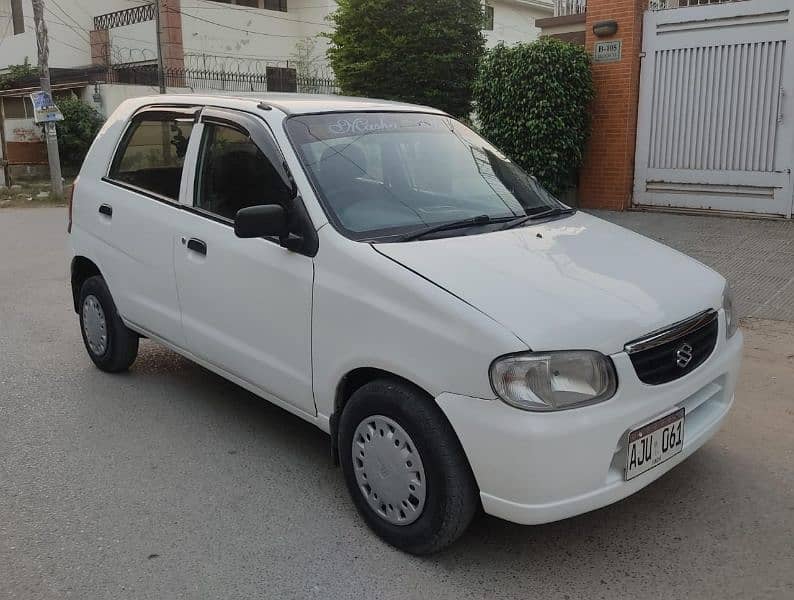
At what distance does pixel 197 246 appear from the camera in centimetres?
413

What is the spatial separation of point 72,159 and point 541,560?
74.4 feet

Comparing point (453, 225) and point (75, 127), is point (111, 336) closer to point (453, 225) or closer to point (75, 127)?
point (453, 225)

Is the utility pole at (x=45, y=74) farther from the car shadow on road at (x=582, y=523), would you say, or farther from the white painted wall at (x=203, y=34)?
the car shadow on road at (x=582, y=523)

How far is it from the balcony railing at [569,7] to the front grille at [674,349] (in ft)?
36.1

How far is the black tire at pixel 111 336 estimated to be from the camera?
5.11 meters

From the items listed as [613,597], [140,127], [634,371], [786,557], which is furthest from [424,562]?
[140,127]

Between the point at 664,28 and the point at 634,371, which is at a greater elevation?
the point at 664,28

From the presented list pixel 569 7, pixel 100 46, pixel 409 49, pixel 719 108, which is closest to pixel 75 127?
pixel 100 46

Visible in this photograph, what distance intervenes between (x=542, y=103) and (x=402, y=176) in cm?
686

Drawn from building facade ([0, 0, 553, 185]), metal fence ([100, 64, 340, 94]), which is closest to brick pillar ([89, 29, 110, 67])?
building facade ([0, 0, 553, 185])

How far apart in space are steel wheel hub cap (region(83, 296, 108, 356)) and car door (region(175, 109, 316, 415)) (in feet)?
3.91

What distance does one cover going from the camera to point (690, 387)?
3.12 m

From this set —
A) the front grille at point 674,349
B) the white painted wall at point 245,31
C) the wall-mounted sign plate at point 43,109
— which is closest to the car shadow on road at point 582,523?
the front grille at point 674,349

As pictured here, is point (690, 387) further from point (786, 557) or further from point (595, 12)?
point (595, 12)
